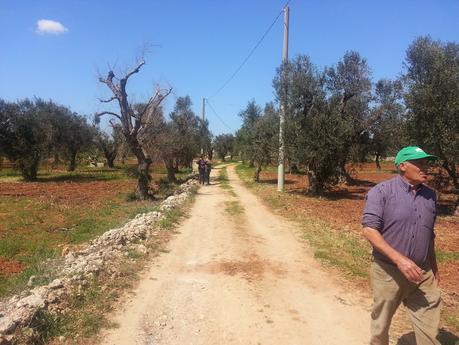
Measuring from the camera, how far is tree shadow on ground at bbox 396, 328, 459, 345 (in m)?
5.58

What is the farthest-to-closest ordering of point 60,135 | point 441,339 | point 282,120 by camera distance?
1. point 60,135
2. point 282,120
3. point 441,339

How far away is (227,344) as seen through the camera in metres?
5.53

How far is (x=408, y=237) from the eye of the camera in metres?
4.41

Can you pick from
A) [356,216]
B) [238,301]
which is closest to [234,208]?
[356,216]

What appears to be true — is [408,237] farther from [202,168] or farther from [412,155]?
[202,168]

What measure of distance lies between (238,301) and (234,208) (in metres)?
11.6

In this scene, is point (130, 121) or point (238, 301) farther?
point (130, 121)

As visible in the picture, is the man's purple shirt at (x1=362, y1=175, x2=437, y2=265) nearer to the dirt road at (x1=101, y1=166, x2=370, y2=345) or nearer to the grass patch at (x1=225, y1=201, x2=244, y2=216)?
the dirt road at (x1=101, y1=166, x2=370, y2=345)

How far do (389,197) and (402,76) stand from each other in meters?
16.5

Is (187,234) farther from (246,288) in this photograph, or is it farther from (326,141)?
(326,141)

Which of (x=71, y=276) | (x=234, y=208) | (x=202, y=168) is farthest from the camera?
(x=202, y=168)

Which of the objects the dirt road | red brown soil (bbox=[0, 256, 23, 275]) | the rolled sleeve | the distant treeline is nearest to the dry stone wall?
the dirt road

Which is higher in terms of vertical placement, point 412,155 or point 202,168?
point 412,155

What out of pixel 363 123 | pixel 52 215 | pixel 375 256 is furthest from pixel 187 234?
pixel 363 123
